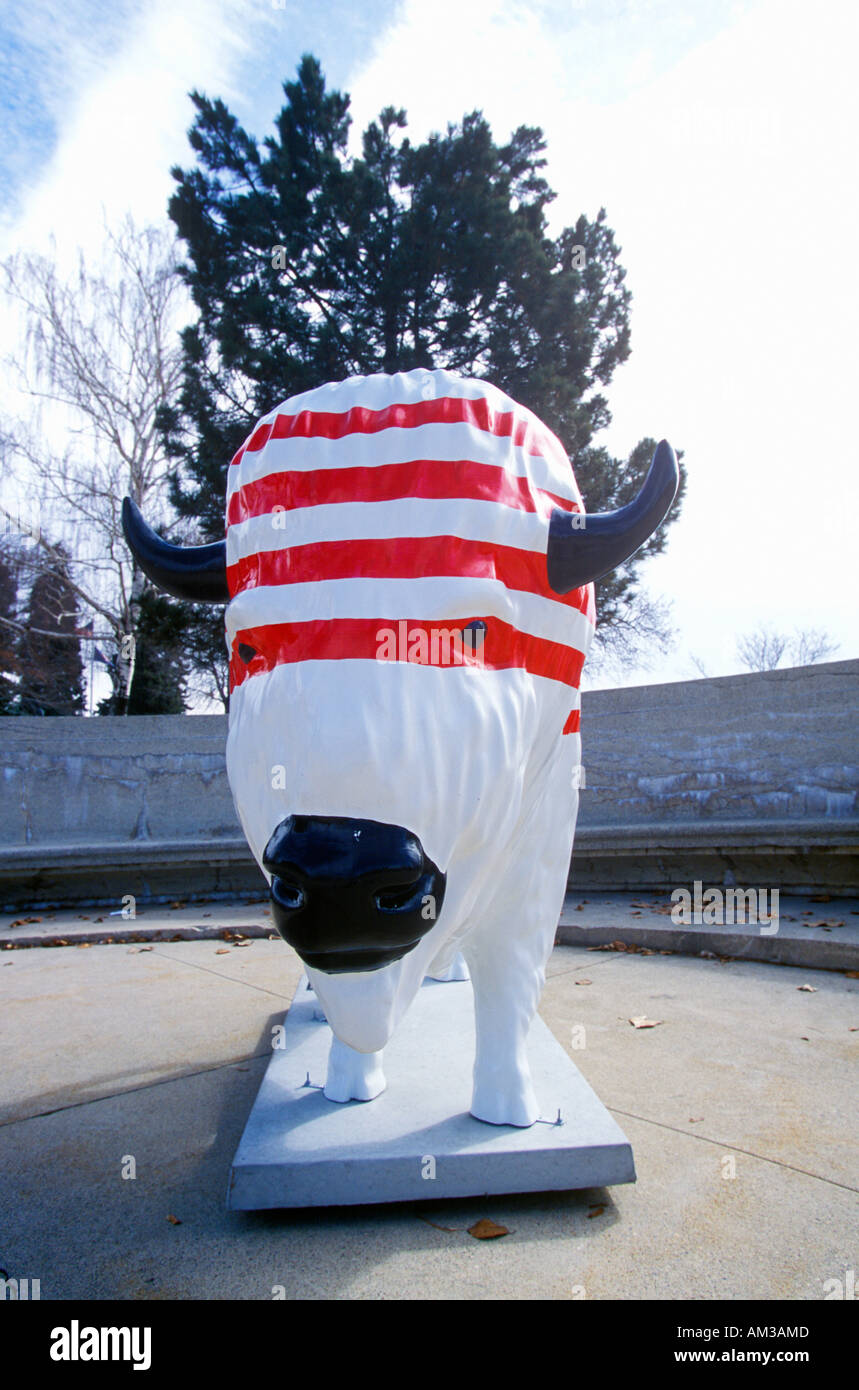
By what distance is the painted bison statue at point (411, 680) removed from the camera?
5.02ft

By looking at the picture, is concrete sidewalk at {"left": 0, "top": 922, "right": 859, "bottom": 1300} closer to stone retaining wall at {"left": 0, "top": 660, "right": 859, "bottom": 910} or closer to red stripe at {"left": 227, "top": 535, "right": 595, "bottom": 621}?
red stripe at {"left": 227, "top": 535, "right": 595, "bottom": 621}

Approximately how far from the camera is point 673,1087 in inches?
115

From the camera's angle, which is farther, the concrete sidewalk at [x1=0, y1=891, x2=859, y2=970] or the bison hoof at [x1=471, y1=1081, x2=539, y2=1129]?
the concrete sidewalk at [x1=0, y1=891, x2=859, y2=970]

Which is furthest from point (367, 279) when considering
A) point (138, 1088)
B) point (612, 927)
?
point (138, 1088)

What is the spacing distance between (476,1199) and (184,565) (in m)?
1.84

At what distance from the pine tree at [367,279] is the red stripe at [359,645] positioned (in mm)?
9846

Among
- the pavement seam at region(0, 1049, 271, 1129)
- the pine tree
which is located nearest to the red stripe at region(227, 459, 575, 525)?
the pavement seam at region(0, 1049, 271, 1129)

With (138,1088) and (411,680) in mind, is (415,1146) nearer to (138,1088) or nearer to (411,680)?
(411,680)

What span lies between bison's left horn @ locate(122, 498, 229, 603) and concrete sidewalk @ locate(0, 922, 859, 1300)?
5.31 ft

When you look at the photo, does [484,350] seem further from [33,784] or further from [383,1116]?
[383,1116]

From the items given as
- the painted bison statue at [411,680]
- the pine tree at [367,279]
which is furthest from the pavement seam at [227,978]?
the pine tree at [367,279]

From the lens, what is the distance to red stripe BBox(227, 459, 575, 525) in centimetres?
181
